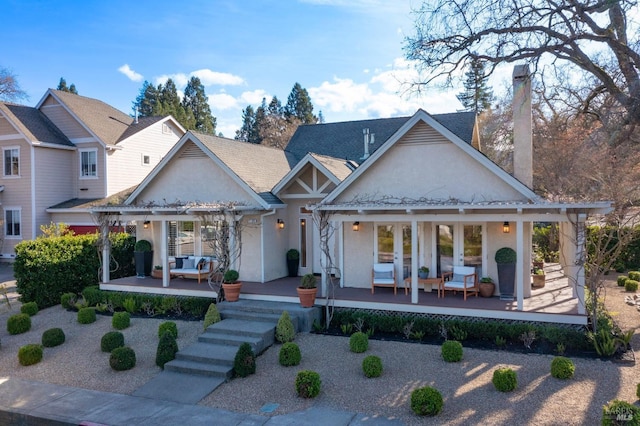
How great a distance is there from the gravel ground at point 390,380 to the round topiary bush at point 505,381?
0.45 ft

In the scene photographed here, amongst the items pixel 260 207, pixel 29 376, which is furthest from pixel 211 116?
pixel 29 376

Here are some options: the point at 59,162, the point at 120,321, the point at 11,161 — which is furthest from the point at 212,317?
the point at 11,161

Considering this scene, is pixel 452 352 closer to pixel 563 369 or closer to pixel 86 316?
pixel 563 369

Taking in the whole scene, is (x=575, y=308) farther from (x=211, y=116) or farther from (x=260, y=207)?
(x=211, y=116)

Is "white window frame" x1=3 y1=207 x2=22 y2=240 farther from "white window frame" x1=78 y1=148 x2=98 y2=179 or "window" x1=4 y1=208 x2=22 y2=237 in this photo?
"white window frame" x1=78 y1=148 x2=98 y2=179

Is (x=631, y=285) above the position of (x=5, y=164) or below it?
below

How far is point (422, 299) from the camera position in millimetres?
12141

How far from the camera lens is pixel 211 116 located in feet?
214

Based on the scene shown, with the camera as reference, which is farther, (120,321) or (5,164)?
(5,164)

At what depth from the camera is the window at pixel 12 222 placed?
2541 cm

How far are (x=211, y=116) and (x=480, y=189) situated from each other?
58.2 m

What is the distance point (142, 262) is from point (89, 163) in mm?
12765

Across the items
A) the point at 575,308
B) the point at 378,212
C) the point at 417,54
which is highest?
the point at 417,54

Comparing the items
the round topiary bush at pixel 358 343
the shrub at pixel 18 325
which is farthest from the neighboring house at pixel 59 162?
the round topiary bush at pixel 358 343
